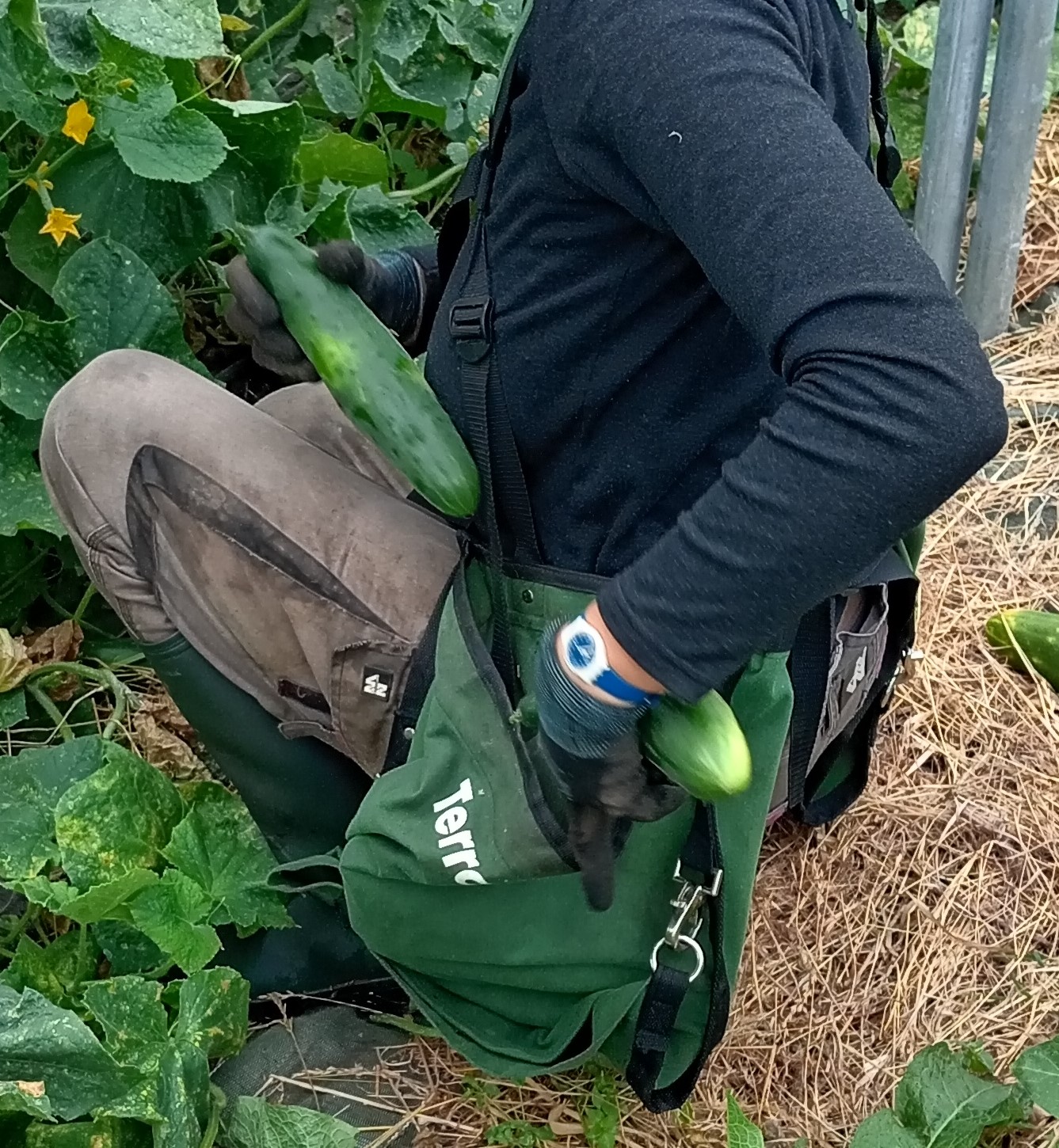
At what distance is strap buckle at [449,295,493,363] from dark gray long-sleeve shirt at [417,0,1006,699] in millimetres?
71

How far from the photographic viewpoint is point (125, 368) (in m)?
1.31

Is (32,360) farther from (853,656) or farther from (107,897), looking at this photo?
(853,656)

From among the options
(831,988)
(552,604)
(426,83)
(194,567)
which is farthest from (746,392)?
(426,83)

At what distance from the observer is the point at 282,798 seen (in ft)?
4.55

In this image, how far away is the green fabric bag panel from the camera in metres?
1.06

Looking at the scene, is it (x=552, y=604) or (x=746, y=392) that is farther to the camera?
(x=552, y=604)

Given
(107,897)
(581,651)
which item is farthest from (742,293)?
(107,897)

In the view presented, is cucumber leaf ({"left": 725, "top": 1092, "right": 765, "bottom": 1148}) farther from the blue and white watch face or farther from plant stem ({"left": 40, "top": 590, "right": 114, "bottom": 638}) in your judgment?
plant stem ({"left": 40, "top": 590, "right": 114, "bottom": 638})

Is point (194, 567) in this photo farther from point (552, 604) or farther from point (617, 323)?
point (617, 323)

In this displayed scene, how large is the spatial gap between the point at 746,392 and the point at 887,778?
829 mm

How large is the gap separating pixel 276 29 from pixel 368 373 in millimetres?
893

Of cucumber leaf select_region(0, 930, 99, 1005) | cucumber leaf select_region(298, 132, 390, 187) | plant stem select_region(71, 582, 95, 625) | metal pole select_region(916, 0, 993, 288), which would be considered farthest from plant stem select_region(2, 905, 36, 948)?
metal pole select_region(916, 0, 993, 288)

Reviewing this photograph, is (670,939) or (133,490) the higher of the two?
(133,490)

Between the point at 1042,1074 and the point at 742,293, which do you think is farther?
the point at 1042,1074
